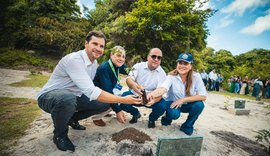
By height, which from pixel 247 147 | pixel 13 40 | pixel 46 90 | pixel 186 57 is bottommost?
pixel 247 147

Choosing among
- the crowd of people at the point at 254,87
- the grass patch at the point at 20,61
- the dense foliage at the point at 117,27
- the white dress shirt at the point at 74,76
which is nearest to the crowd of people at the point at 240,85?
the crowd of people at the point at 254,87

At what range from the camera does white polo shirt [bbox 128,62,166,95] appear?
4.04 m

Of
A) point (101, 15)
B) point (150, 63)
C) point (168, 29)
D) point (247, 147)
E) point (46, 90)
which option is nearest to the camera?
point (46, 90)

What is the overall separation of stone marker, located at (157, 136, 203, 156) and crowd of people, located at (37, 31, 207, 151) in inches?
28.6

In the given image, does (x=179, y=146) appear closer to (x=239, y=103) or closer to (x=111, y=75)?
(x=111, y=75)

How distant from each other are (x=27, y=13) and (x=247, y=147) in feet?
77.1

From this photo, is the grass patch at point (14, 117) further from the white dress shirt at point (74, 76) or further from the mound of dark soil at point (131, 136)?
the mound of dark soil at point (131, 136)

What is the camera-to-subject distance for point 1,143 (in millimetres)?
2742

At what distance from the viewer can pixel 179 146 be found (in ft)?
8.13

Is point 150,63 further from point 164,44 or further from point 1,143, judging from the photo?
point 164,44

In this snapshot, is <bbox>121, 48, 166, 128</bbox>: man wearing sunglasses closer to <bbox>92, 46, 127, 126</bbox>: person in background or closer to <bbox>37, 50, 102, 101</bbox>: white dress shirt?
<bbox>92, 46, 127, 126</bbox>: person in background

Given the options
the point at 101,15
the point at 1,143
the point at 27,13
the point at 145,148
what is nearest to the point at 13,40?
the point at 27,13

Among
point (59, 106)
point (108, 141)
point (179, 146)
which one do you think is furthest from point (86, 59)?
point (179, 146)

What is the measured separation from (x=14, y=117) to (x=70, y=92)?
215 centimetres
